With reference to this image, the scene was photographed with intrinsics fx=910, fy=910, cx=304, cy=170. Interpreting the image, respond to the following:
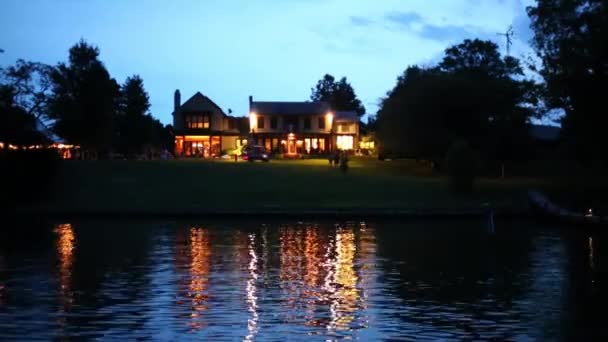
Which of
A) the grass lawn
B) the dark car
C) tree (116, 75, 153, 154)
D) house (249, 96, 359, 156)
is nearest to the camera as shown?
the grass lawn

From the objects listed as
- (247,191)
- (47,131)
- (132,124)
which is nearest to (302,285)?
(247,191)

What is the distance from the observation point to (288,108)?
11781cm

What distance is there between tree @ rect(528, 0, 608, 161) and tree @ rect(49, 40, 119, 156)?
38.9 m

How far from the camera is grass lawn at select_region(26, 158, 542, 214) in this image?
41531 mm

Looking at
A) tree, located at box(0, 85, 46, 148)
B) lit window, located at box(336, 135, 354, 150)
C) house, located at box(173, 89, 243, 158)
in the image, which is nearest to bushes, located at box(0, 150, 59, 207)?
tree, located at box(0, 85, 46, 148)

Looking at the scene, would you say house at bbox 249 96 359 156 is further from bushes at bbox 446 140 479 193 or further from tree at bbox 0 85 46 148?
bushes at bbox 446 140 479 193

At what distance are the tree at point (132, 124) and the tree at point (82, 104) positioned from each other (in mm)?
22036

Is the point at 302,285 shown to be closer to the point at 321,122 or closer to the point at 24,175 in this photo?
the point at 24,175

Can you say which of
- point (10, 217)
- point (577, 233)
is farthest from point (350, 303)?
point (10, 217)

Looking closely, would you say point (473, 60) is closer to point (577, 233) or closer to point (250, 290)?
point (577, 233)

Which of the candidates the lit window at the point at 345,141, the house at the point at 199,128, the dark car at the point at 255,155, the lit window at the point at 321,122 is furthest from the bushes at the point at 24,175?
the lit window at the point at 345,141

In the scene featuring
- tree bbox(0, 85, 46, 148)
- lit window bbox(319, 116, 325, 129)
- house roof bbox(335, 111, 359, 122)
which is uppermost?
house roof bbox(335, 111, 359, 122)

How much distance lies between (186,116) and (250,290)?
9996cm

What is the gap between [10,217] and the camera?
39188 mm
